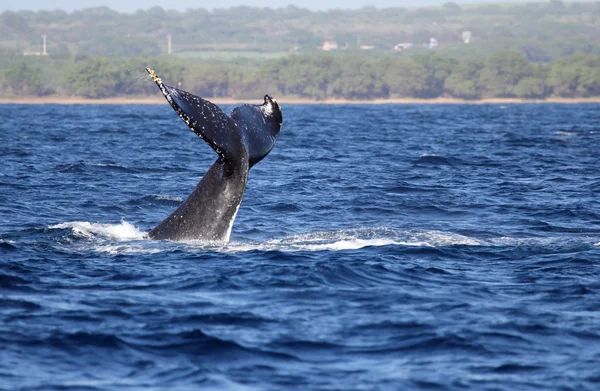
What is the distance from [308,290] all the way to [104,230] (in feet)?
14.7

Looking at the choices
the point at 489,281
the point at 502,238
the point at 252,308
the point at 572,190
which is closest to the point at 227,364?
the point at 252,308

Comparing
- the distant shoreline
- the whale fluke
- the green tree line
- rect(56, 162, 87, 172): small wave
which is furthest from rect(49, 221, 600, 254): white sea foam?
the green tree line

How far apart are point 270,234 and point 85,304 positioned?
5177mm

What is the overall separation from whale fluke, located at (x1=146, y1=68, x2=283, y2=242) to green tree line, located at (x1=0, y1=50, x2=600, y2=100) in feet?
444

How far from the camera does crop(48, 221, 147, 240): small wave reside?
1272 cm

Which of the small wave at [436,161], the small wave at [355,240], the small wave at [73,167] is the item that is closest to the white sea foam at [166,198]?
the small wave at [355,240]

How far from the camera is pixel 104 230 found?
521 inches

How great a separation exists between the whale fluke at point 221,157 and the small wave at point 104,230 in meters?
0.89

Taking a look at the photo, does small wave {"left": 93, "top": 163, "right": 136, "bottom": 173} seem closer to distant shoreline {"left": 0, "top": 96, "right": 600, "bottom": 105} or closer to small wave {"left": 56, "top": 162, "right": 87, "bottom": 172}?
small wave {"left": 56, "top": 162, "right": 87, "bottom": 172}

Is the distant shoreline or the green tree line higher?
the green tree line

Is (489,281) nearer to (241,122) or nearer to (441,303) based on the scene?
(441,303)

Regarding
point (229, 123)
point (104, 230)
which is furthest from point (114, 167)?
point (229, 123)

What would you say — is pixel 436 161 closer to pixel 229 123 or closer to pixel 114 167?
pixel 114 167

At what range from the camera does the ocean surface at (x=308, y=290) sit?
719 centimetres
